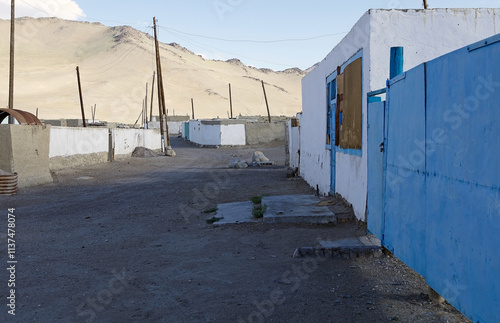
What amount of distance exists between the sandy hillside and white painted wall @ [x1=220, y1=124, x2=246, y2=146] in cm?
4373

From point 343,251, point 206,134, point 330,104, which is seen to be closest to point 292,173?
point 330,104

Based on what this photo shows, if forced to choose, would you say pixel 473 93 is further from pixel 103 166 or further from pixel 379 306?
pixel 103 166

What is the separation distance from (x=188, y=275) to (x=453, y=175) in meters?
3.11

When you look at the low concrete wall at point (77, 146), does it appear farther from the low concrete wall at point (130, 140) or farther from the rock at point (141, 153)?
the rock at point (141, 153)

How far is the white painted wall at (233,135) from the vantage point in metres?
41.0

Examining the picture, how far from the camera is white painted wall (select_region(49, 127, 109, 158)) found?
19.0 meters

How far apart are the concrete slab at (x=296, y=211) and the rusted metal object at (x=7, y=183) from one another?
663 cm

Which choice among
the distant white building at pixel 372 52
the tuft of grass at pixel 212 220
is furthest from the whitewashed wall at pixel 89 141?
the distant white building at pixel 372 52

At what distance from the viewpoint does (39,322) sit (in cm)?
420

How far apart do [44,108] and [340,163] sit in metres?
81.5

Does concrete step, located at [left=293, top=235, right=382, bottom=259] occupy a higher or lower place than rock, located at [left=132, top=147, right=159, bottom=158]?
lower

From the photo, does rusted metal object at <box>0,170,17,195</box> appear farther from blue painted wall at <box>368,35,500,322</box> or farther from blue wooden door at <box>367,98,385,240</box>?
blue painted wall at <box>368,35,500,322</box>

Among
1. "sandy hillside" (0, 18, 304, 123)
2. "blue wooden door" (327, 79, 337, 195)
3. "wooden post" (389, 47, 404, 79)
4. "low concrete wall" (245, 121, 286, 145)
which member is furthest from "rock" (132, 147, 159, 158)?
"sandy hillside" (0, 18, 304, 123)

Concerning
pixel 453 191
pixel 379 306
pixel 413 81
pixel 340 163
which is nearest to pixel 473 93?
pixel 453 191
